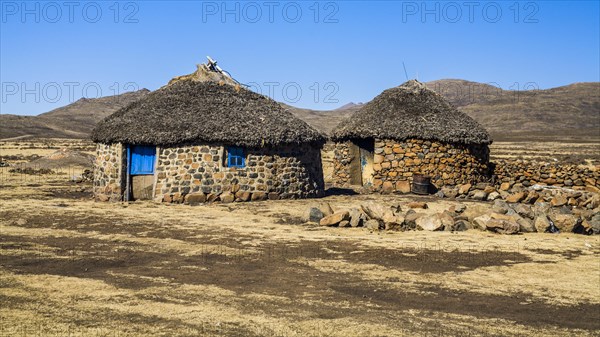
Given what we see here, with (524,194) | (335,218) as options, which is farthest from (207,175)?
(524,194)

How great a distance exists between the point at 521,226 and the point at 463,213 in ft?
4.54

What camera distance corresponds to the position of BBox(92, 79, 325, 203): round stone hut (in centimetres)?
1789

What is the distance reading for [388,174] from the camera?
2202 cm

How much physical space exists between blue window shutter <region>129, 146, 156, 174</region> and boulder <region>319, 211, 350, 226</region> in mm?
6836

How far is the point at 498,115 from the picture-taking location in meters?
114

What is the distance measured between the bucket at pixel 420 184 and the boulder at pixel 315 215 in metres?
7.87

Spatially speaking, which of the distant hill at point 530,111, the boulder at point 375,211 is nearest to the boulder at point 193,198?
the boulder at point 375,211

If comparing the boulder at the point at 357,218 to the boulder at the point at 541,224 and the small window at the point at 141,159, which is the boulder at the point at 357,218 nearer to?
the boulder at the point at 541,224

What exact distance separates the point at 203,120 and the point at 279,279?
33.7 ft

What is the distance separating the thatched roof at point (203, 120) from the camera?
58.6ft

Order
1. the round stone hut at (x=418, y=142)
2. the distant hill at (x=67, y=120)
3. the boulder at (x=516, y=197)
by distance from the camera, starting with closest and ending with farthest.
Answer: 1. the boulder at (x=516, y=197)
2. the round stone hut at (x=418, y=142)
3. the distant hill at (x=67, y=120)

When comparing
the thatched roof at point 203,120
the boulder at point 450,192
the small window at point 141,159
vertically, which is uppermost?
the thatched roof at point 203,120

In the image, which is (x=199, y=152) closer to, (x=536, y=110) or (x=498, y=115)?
(x=498, y=115)

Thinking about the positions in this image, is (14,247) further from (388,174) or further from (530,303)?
(388,174)
